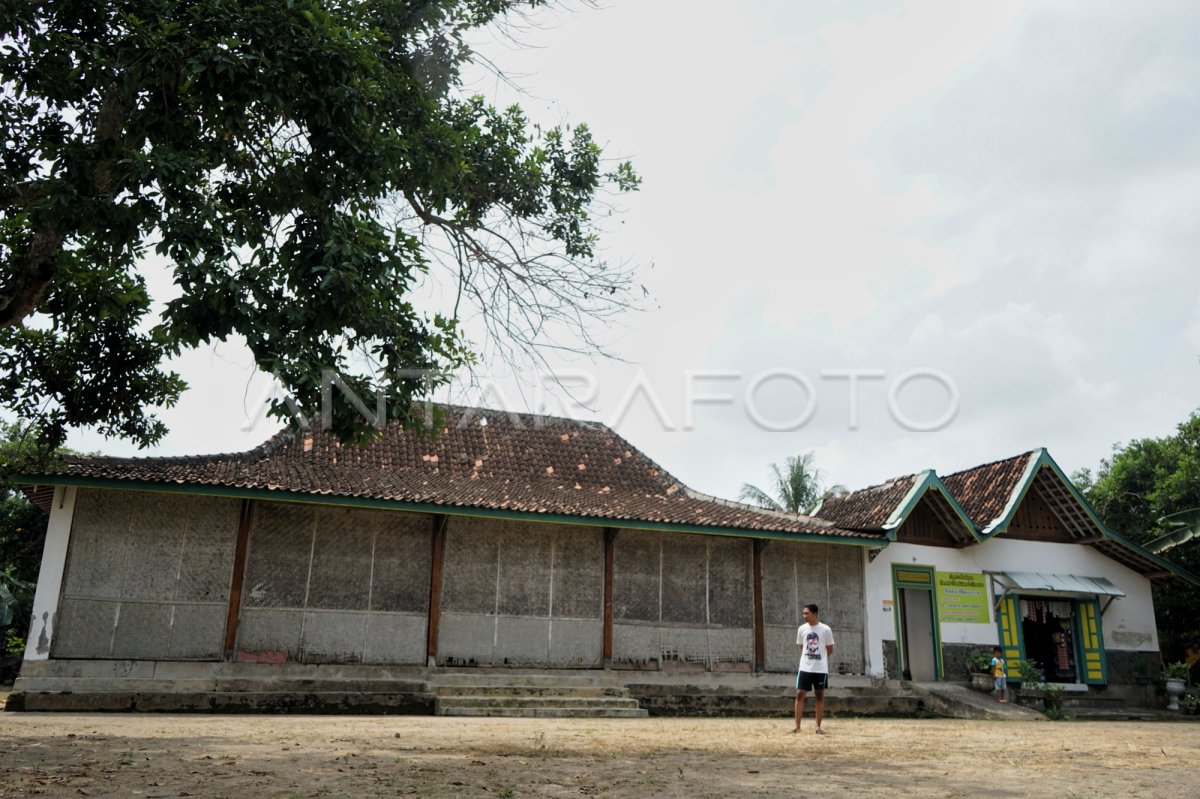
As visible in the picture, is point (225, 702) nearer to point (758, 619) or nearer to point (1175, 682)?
point (758, 619)

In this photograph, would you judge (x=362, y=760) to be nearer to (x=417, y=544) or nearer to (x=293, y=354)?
(x=293, y=354)

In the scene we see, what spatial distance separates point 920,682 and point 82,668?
13.4 m

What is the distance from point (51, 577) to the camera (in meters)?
11.9

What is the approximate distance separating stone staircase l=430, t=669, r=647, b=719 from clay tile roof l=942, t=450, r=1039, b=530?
8.40 m

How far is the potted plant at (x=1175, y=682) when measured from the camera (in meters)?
17.4

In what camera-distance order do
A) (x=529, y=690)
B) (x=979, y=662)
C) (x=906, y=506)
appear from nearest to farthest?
(x=529, y=690) < (x=906, y=506) < (x=979, y=662)

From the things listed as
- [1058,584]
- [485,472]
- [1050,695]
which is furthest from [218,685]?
[1058,584]

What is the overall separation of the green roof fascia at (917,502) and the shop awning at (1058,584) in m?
1.17

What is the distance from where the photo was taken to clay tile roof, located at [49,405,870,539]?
12805 millimetres

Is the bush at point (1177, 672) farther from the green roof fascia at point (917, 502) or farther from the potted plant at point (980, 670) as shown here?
the green roof fascia at point (917, 502)

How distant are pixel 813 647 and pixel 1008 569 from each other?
29.9 feet

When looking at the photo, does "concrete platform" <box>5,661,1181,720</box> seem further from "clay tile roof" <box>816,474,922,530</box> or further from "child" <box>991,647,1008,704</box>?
"clay tile roof" <box>816,474,922,530</box>

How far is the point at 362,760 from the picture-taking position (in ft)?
20.7

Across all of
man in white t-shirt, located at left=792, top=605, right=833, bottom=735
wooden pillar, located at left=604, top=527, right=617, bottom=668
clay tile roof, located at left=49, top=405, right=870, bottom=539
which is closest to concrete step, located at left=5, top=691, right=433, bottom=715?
clay tile roof, located at left=49, top=405, right=870, bottom=539
